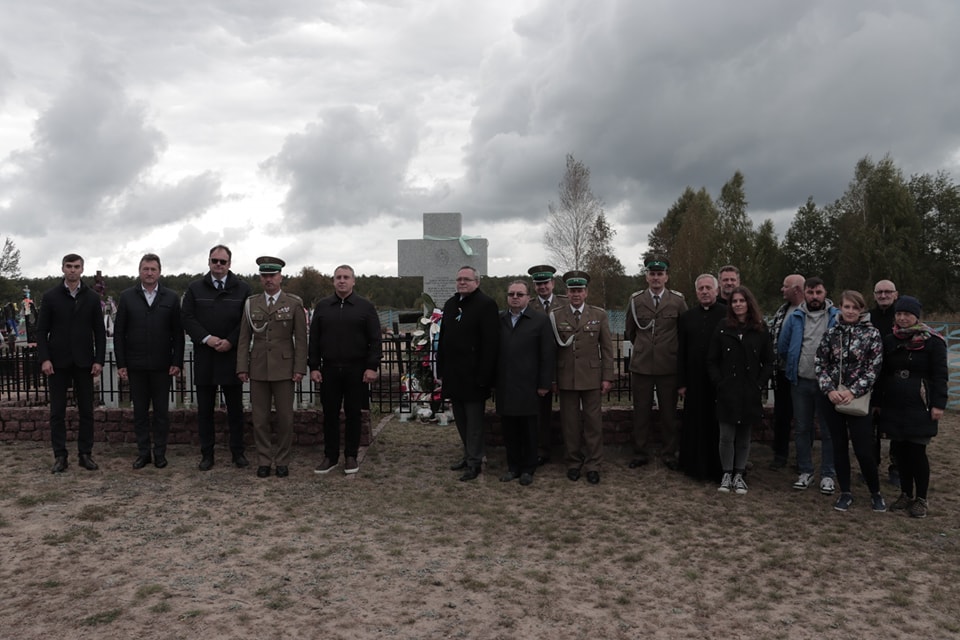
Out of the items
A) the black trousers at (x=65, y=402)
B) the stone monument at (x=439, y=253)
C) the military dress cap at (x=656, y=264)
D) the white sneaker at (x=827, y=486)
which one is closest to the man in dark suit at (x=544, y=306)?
the military dress cap at (x=656, y=264)

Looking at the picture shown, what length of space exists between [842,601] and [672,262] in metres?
36.5

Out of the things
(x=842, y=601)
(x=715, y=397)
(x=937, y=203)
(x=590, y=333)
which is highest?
(x=937, y=203)

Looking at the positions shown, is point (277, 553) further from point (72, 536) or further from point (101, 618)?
point (72, 536)

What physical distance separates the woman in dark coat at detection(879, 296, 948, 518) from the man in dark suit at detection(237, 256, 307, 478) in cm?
464

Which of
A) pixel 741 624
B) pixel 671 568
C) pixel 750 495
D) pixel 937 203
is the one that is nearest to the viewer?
pixel 741 624

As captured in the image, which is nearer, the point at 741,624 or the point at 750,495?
the point at 741,624

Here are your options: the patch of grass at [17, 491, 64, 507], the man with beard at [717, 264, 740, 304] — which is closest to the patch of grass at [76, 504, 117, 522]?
the patch of grass at [17, 491, 64, 507]

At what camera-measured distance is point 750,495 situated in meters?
5.32

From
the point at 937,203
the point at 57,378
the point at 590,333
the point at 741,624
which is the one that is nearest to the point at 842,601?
the point at 741,624

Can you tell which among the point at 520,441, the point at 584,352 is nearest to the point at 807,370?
the point at 584,352

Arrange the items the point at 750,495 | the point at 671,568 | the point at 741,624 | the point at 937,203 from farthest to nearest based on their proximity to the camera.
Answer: the point at 937,203, the point at 750,495, the point at 671,568, the point at 741,624

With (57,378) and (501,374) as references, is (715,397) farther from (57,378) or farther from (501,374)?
(57,378)

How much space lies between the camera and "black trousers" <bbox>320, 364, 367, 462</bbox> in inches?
229

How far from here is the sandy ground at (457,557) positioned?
10.6 feet
